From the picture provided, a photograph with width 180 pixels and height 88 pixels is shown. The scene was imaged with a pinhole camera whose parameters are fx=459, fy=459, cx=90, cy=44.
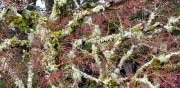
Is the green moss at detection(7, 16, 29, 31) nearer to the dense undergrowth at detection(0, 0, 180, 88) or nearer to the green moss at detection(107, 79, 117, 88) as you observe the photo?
the dense undergrowth at detection(0, 0, 180, 88)

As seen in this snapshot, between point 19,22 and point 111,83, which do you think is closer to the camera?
point 19,22

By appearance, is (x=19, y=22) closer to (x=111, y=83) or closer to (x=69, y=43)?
(x=111, y=83)

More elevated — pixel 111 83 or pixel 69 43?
pixel 69 43

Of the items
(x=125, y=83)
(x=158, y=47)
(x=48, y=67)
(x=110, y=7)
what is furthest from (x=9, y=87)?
(x=110, y=7)

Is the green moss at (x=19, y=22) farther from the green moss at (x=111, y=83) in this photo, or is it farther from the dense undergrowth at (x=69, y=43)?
the green moss at (x=111, y=83)

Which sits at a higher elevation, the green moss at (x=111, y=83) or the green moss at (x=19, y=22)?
the green moss at (x=19, y=22)

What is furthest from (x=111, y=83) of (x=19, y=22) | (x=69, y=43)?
(x=19, y=22)

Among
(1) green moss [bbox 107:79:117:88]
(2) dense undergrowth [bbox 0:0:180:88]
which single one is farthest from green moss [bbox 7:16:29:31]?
(1) green moss [bbox 107:79:117:88]

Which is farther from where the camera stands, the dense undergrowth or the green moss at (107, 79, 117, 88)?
the green moss at (107, 79, 117, 88)

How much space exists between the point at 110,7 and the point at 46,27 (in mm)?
963

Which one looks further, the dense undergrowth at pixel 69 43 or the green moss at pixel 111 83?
the green moss at pixel 111 83

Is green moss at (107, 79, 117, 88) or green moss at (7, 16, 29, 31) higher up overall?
green moss at (7, 16, 29, 31)

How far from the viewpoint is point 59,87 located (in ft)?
23.1

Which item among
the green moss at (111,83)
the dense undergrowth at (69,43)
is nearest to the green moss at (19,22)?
the dense undergrowth at (69,43)
